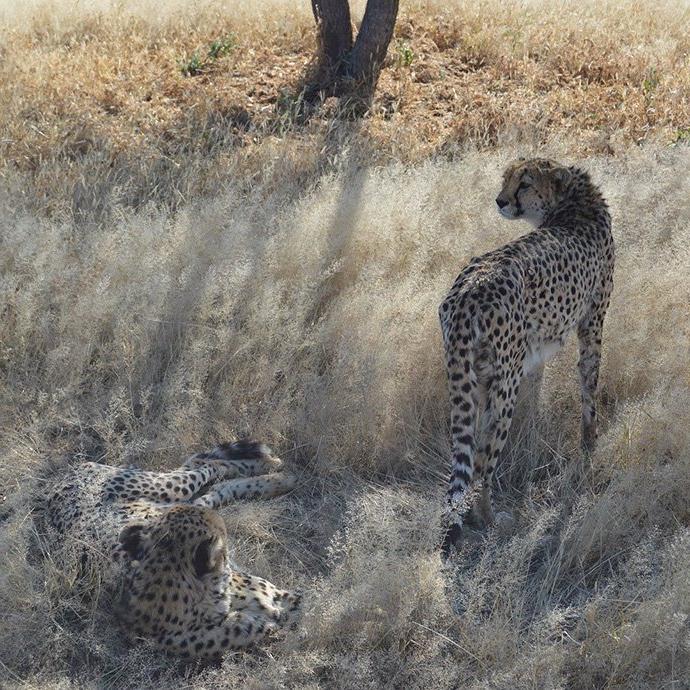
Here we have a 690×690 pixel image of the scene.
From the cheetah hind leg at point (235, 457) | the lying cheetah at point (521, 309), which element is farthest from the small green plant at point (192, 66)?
the cheetah hind leg at point (235, 457)

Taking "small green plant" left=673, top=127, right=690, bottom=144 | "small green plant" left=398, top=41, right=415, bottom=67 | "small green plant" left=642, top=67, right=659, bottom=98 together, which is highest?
"small green plant" left=642, top=67, right=659, bottom=98

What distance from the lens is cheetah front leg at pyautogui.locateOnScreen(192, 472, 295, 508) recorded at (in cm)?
482

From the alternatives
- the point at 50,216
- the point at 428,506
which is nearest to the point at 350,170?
the point at 50,216

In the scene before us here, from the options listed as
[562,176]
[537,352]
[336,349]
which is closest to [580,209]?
[562,176]

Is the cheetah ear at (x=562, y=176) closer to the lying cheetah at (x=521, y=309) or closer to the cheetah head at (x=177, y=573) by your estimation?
the lying cheetah at (x=521, y=309)

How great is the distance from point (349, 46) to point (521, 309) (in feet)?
17.1

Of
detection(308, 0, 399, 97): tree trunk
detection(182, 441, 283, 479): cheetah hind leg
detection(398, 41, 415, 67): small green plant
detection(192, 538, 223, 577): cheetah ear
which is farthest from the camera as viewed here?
detection(398, 41, 415, 67): small green plant

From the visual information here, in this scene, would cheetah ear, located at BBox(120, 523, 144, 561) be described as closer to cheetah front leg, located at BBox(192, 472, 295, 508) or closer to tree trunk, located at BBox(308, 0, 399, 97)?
cheetah front leg, located at BBox(192, 472, 295, 508)

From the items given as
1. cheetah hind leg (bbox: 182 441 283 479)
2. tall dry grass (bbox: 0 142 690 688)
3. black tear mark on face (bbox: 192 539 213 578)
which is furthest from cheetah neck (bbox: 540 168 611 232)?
black tear mark on face (bbox: 192 539 213 578)

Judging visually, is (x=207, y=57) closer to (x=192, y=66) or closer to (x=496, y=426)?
(x=192, y=66)

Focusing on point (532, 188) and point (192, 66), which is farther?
point (192, 66)

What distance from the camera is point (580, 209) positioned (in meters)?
5.31

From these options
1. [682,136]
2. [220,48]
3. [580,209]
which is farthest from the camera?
[220,48]

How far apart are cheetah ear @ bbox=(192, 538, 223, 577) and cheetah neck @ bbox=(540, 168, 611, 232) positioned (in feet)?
7.90
